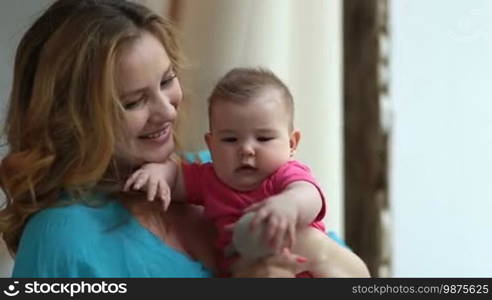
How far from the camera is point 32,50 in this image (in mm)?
1319

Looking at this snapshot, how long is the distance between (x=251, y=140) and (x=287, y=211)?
161 mm

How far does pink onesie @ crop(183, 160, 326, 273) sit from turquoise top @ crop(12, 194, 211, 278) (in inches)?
3.0

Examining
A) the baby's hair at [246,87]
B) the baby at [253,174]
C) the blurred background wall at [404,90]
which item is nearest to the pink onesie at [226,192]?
the baby at [253,174]

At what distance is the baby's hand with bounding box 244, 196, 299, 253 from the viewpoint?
43.8 inches

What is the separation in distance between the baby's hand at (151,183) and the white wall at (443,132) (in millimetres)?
922

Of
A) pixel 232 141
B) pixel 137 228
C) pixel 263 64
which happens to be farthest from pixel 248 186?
pixel 263 64

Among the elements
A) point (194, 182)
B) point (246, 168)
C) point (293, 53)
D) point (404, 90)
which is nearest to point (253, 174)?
point (246, 168)

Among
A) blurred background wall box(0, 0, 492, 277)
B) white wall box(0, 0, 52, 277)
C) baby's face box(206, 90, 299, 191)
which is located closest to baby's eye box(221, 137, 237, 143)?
baby's face box(206, 90, 299, 191)

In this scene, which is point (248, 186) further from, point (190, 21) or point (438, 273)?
point (438, 273)

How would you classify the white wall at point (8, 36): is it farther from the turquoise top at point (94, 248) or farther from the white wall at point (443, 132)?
the white wall at point (443, 132)

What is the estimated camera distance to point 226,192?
49.6 inches

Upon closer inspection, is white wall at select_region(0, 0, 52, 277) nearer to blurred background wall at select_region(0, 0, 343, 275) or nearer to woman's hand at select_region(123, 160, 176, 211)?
blurred background wall at select_region(0, 0, 343, 275)

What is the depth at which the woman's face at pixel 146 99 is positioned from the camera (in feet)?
4.11

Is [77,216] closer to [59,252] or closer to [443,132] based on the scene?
[59,252]
